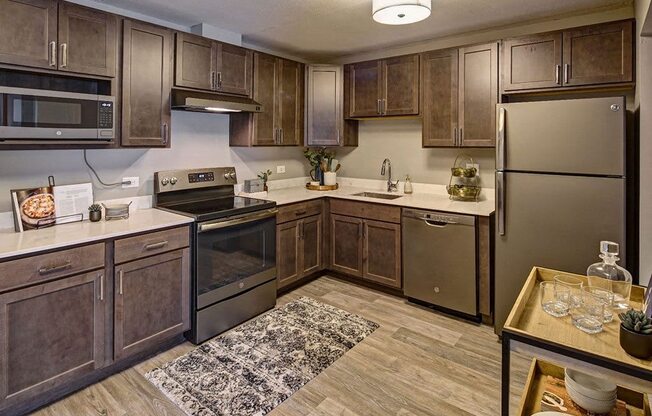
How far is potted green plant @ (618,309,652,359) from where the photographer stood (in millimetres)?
1121

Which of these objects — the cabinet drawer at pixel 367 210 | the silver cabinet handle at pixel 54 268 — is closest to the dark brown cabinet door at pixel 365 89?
the cabinet drawer at pixel 367 210

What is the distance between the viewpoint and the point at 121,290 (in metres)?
2.37

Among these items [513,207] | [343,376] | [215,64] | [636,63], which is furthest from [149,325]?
[636,63]

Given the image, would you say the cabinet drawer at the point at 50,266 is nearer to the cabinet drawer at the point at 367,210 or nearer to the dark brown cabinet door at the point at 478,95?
the cabinet drawer at the point at 367,210

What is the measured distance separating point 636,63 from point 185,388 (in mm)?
3631

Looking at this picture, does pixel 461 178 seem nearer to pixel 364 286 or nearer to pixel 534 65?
pixel 534 65

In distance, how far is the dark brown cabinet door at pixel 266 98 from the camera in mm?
3605

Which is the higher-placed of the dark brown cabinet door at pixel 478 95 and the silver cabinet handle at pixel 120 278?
the dark brown cabinet door at pixel 478 95

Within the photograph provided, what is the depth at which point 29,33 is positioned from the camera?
2195 mm

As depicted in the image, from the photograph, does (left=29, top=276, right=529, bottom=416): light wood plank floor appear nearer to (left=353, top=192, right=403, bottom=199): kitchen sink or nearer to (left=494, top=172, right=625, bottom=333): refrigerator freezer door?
(left=494, top=172, right=625, bottom=333): refrigerator freezer door

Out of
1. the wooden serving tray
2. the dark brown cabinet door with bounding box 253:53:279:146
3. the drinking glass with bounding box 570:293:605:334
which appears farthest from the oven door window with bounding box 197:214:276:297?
the drinking glass with bounding box 570:293:605:334

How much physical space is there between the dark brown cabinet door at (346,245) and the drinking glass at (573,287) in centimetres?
227

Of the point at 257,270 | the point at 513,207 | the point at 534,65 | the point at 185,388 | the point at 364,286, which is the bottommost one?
the point at 185,388

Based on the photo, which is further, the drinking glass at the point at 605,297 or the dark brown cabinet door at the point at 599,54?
the dark brown cabinet door at the point at 599,54
